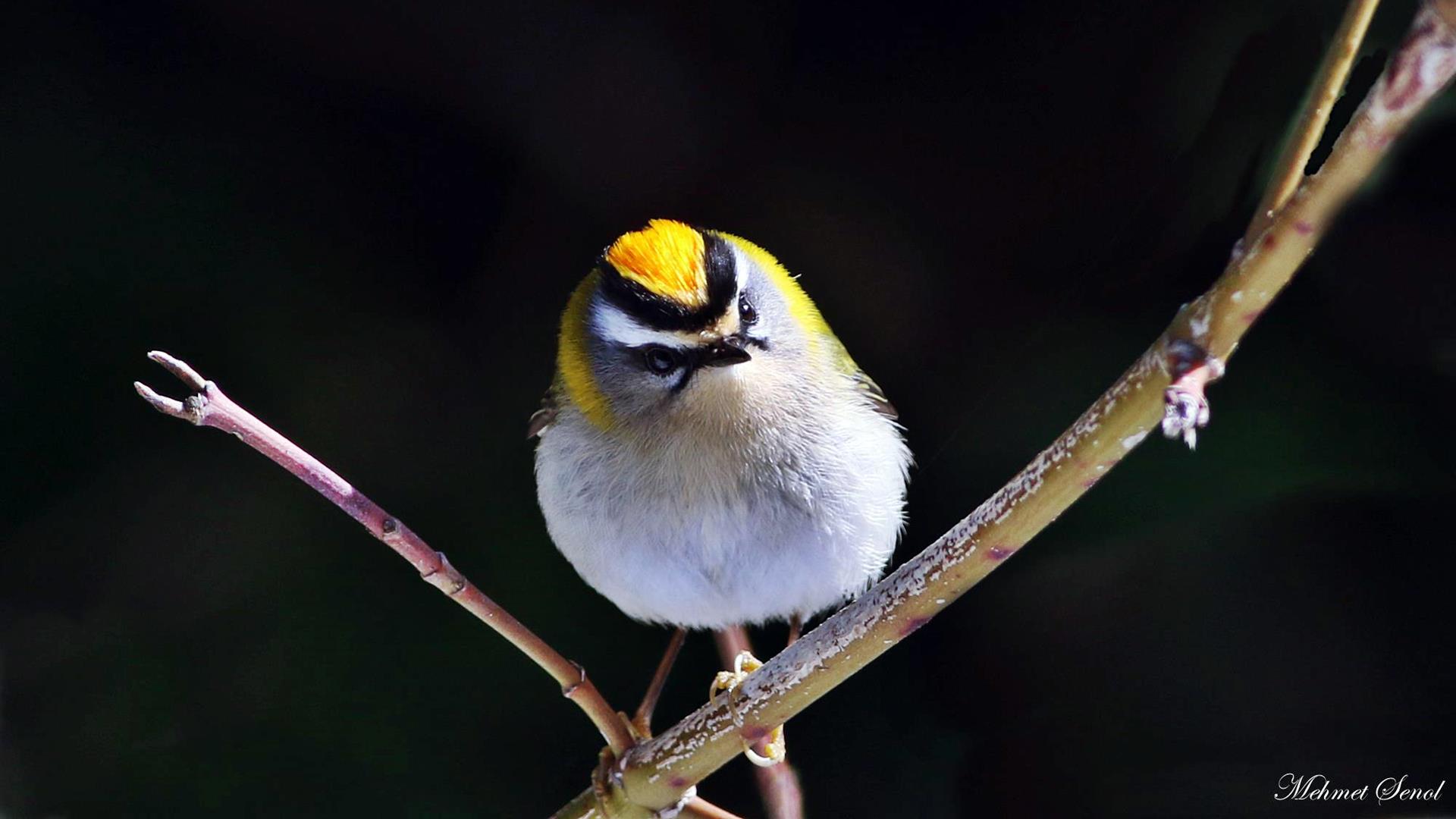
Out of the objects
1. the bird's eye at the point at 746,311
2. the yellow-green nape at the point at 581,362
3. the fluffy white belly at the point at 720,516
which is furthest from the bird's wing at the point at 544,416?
the bird's eye at the point at 746,311

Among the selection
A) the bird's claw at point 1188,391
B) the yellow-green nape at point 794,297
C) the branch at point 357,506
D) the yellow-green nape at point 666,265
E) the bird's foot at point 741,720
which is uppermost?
the yellow-green nape at point 794,297

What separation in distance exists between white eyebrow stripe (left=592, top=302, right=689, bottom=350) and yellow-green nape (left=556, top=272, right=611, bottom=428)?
5 cm

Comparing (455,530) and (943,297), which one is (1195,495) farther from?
(455,530)

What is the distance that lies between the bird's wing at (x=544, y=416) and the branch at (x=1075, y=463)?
2.04 feet

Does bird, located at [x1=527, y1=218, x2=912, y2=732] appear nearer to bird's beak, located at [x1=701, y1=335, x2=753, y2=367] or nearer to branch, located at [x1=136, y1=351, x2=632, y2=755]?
bird's beak, located at [x1=701, y1=335, x2=753, y2=367]

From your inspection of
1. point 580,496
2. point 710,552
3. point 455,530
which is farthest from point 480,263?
point 710,552

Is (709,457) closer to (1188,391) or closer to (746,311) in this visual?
(746,311)

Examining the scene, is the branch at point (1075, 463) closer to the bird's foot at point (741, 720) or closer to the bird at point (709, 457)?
the bird's foot at point (741, 720)

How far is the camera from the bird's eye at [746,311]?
1.58 meters

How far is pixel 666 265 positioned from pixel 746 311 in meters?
0.16

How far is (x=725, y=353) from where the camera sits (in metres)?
1.48

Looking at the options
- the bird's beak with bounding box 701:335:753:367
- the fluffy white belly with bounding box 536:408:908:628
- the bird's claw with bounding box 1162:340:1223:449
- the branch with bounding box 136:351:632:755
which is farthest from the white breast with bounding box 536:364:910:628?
the bird's claw with bounding box 1162:340:1223:449

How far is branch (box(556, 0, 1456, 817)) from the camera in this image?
2.22ft

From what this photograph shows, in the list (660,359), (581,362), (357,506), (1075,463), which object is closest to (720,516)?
(660,359)
